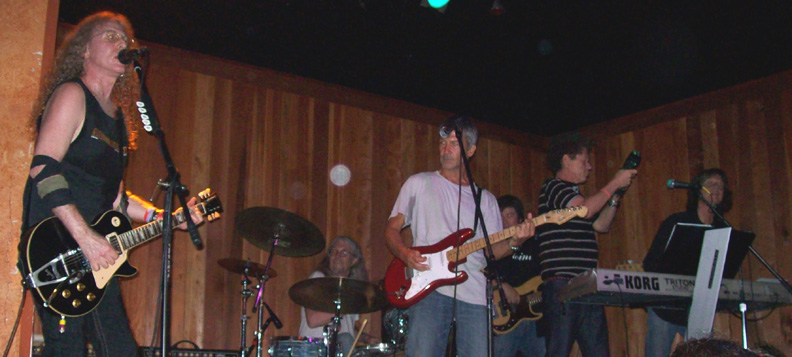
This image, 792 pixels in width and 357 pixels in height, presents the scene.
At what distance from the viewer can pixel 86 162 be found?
2611 millimetres

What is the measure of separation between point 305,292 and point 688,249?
2.65 m

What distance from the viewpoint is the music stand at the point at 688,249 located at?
4.20m

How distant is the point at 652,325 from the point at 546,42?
2704 millimetres

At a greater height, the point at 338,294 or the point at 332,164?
the point at 332,164

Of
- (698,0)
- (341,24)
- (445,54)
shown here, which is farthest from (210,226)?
(698,0)

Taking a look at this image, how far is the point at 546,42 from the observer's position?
20.6 feet

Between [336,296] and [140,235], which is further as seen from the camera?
[336,296]

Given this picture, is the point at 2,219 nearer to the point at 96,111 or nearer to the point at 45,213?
the point at 45,213

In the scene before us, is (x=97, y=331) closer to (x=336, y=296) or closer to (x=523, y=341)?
(x=336, y=296)

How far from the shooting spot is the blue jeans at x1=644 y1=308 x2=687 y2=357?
4.93 meters

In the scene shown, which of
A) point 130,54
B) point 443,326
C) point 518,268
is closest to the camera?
point 130,54

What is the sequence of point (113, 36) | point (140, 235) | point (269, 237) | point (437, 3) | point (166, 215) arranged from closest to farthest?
1. point (166, 215)
2. point (140, 235)
3. point (113, 36)
4. point (269, 237)
5. point (437, 3)

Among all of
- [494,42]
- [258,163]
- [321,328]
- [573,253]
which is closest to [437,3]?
[494,42]

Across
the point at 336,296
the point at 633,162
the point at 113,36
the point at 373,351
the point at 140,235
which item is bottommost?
the point at 373,351
